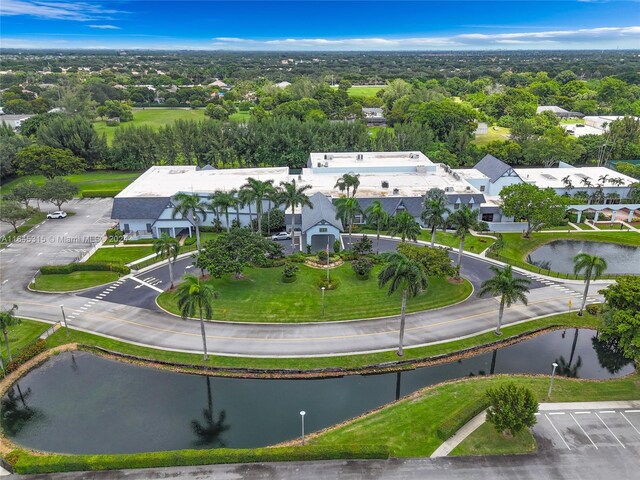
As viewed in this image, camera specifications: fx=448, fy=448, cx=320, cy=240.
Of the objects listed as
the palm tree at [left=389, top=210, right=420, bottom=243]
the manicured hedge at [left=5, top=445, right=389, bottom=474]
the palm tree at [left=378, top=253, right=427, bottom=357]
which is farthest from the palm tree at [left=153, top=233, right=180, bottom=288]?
the palm tree at [left=389, top=210, right=420, bottom=243]

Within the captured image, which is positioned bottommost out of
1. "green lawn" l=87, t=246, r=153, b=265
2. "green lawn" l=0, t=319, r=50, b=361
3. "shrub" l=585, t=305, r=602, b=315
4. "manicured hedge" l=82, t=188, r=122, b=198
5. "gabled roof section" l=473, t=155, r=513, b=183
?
"green lawn" l=0, t=319, r=50, b=361

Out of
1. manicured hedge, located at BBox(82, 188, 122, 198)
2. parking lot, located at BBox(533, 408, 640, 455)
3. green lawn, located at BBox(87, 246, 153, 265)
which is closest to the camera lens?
parking lot, located at BBox(533, 408, 640, 455)

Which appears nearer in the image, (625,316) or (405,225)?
(625,316)

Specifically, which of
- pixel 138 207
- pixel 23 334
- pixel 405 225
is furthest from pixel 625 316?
pixel 138 207

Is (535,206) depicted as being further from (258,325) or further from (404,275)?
(258,325)

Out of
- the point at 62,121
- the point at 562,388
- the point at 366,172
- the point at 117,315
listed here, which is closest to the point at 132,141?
the point at 62,121

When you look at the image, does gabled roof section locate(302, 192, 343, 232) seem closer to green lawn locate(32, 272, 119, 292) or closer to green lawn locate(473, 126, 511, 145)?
green lawn locate(32, 272, 119, 292)

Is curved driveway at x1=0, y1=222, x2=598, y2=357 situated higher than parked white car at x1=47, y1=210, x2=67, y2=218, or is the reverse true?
parked white car at x1=47, y1=210, x2=67, y2=218
